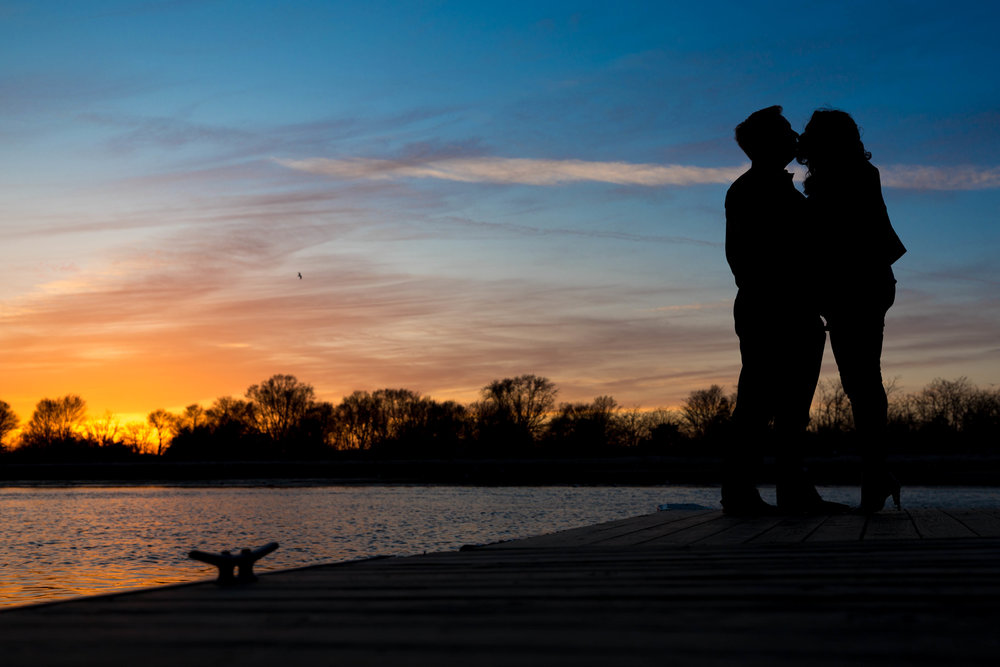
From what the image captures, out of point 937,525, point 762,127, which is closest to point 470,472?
point 762,127

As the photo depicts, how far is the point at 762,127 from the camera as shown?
6566 mm

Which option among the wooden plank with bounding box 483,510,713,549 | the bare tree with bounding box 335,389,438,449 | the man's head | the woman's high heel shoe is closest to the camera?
the wooden plank with bounding box 483,510,713,549

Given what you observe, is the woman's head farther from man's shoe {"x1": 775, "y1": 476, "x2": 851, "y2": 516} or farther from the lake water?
the lake water

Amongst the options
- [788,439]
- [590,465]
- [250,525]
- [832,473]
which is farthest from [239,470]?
[788,439]

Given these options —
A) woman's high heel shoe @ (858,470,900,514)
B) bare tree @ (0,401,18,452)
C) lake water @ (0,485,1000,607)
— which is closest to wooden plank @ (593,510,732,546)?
woman's high heel shoe @ (858,470,900,514)

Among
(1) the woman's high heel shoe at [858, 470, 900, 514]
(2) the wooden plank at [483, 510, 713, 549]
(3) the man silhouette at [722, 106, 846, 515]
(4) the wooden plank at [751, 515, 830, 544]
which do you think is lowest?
(2) the wooden plank at [483, 510, 713, 549]

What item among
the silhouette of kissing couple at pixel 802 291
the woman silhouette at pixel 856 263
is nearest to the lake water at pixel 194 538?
the silhouette of kissing couple at pixel 802 291

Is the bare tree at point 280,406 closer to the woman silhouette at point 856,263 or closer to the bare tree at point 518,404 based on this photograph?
the bare tree at point 518,404

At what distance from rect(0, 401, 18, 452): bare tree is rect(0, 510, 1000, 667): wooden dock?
5161 inches

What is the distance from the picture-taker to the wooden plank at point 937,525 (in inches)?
182

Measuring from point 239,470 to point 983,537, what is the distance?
103 metres

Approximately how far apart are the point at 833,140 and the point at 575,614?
15.4 ft

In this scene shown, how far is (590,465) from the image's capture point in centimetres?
8981

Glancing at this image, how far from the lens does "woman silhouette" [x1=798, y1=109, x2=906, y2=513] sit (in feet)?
20.5
